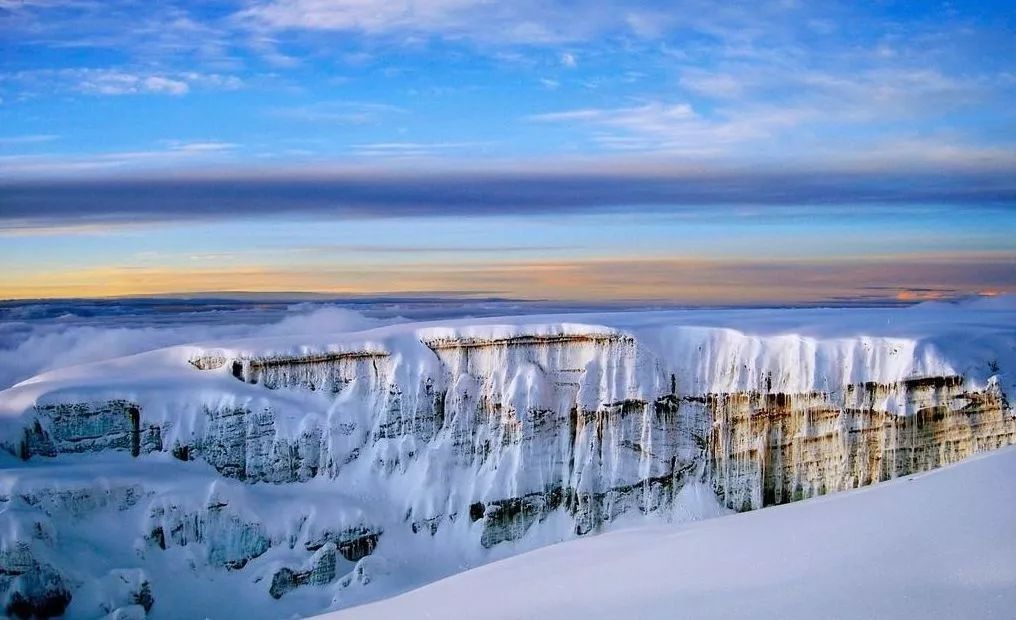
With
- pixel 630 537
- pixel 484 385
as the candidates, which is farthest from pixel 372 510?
pixel 630 537

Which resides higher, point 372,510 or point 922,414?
point 922,414

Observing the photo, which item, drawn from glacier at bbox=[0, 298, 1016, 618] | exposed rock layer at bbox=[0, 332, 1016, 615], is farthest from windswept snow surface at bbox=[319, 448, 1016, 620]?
exposed rock layer at bbox=[0, 332, 1016, 615]

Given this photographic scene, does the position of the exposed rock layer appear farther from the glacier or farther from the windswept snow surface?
the windswept snow surface

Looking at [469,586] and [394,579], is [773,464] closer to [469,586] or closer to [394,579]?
[394,579]

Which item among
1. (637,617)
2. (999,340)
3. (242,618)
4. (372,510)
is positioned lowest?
(242,618)

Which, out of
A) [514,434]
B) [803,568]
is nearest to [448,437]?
[514,434]

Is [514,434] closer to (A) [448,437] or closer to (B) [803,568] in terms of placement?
(A) [448,437]
